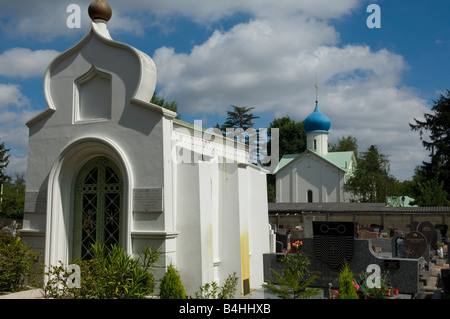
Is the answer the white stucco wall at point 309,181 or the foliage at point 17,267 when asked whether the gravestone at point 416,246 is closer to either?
the foliage at point 17,267

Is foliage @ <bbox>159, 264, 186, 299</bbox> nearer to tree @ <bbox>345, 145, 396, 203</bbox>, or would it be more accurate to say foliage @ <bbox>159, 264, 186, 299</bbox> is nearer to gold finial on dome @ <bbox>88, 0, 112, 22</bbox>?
gold finial on dome @ <bbox>88, 0, 112, 22</bbox>

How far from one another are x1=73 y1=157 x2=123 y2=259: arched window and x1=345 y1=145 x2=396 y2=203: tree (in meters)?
33.8

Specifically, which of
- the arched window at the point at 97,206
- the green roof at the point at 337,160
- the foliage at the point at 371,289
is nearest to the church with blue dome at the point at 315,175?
the green roof at the point at 337,160

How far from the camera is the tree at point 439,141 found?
39438mm

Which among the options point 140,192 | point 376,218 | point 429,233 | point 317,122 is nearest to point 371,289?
point 140,192

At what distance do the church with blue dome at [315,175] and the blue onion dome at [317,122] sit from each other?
1.37 feet

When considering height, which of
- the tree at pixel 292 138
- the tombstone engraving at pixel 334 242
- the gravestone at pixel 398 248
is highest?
the tree at pixel 292 138

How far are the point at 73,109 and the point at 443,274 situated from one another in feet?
29.6

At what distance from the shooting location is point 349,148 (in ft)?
206

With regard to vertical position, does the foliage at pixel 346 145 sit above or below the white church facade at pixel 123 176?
above

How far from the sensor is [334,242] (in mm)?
9023

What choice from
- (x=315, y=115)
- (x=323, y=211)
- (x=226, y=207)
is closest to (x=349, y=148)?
(x=315, y=115)

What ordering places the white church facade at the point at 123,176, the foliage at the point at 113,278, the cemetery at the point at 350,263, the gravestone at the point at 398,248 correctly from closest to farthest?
the foliage at the point at 113,278
the cemetery at the point at 350,263
the white church facade at the point at 123,176
the gravestone at the point at 398,248
